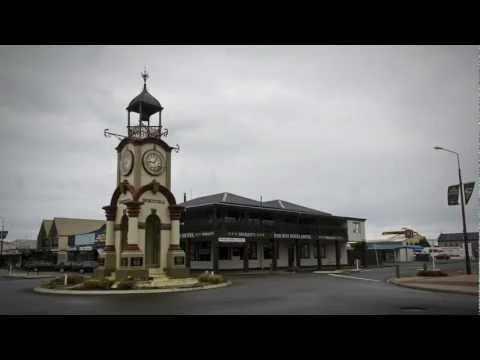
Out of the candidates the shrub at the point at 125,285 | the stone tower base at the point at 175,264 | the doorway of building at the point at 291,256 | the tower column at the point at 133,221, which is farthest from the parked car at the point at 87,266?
the shrub at the point at 125,285

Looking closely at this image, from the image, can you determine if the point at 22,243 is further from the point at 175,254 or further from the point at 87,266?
the point at 175,254

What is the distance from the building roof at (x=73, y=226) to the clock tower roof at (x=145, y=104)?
52.8 m

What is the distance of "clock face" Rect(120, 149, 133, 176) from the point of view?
3043 centimetres

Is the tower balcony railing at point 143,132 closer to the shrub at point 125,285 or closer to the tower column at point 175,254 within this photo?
the tower column at point 175,254

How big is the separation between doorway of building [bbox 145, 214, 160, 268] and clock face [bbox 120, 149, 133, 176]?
11.6 feet

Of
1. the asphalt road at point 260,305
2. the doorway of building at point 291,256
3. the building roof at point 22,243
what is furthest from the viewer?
the building roof at point 22,243

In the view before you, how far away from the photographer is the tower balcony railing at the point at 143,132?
1227 inches

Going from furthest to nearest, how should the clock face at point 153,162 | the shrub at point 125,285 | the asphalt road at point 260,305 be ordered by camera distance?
the clock face at point 153,162
the shrub at point 125,285
the asphalt road at point 260,305

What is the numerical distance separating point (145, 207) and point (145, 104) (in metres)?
7.47

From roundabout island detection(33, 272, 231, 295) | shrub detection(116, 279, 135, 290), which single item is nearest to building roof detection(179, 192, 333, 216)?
roundabout island detection(33, 272, 231, 295)

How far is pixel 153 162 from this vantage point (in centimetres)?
3050

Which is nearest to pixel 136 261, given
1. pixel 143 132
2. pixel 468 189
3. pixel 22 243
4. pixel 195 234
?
pixel 143 132
